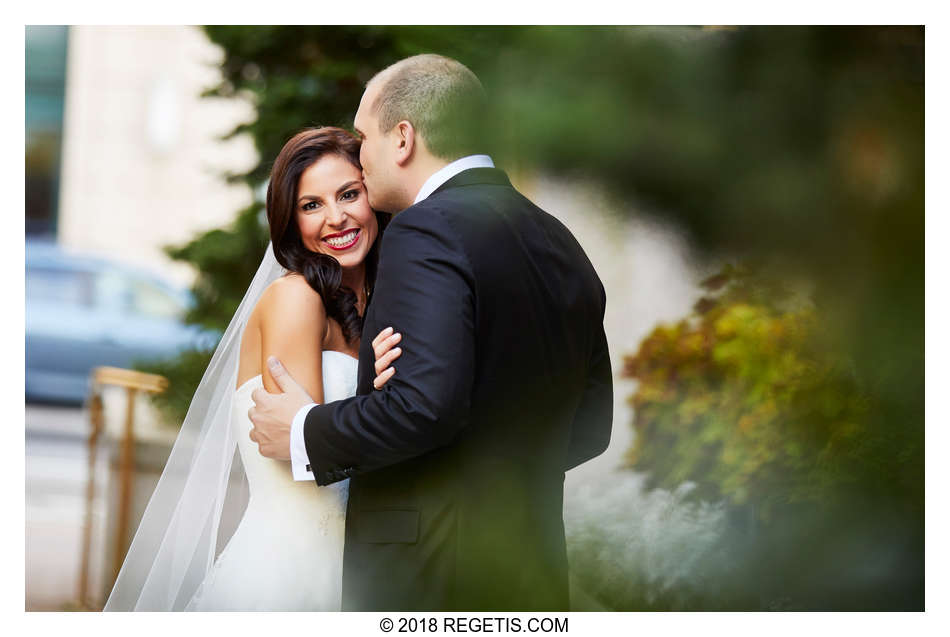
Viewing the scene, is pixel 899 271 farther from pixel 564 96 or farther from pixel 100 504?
pixel 100 504

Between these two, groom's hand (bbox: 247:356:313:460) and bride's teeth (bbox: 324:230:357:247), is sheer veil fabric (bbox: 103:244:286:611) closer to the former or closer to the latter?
bride's teeth (bbox: 324:230:357:247)

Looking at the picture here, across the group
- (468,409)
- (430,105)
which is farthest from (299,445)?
(430,105)

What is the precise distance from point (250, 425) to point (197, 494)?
1.02 ft

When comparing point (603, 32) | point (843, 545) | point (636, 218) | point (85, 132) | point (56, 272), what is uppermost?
point (603, 32)

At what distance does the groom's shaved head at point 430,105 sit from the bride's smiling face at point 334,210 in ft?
0.80

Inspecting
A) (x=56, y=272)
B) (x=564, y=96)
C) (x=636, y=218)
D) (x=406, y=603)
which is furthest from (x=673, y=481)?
(x=56, y=272)

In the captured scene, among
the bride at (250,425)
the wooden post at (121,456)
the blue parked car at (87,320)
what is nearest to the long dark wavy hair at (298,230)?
the bride at (250,425)

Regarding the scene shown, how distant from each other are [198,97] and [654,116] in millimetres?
1477

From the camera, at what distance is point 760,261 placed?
3117 mm

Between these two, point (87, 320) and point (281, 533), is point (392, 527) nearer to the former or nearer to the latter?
point (281, 533)

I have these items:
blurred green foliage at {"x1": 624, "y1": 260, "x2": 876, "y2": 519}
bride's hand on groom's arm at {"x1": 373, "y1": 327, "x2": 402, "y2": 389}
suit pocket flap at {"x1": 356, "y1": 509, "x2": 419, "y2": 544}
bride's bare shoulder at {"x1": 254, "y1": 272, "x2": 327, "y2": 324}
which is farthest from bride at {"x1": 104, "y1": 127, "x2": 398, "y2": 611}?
blurred green foliage at {"x1": 624, "y1": 260, "x2": 876, "y2": 519}

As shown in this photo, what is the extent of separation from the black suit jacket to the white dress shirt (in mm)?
48

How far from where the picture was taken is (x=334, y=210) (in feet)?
8.75

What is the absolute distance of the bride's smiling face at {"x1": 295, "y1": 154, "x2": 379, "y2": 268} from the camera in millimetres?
2670
